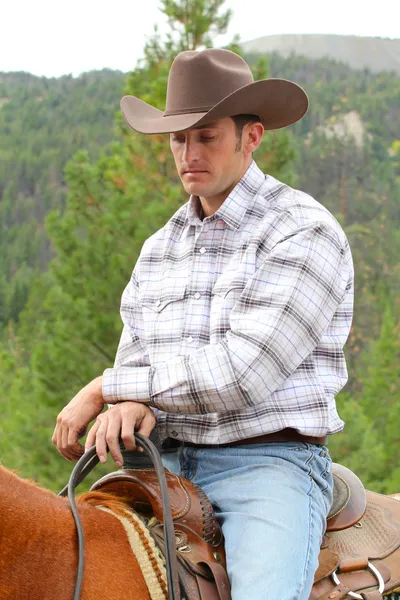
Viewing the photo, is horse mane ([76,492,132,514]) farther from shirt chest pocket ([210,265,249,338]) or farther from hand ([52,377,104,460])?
shirt chest pocket ([210,265,249,338])

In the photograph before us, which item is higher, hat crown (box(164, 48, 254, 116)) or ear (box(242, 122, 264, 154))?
hat crown (box(164, 48, 254, 116))

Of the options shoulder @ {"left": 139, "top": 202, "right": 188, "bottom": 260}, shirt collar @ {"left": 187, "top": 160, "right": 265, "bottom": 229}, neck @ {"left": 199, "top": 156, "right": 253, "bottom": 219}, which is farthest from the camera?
shoulder @ {"left": 139, "top": 202, "right": 188, "bottom": 260}

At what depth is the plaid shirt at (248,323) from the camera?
2.03 metres

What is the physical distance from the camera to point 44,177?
185 feet

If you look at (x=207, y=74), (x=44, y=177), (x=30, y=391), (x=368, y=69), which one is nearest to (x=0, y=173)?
(x=44, y=177)

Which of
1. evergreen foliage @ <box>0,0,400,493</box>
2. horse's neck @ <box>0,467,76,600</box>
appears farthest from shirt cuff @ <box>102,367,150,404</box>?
evergreen foliage @ <box>0,0,400,493</box>

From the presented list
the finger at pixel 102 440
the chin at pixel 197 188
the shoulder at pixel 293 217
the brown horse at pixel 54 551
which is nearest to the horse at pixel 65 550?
the brown horse at pixel 54 551

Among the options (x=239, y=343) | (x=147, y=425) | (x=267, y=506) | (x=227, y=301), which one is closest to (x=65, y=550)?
(x=147, y=425)

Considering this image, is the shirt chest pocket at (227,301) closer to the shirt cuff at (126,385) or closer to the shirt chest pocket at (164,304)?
the shirt chest pocket at (164,304)

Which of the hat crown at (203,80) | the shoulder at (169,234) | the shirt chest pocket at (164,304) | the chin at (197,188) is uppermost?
the hat crown at (203,80)

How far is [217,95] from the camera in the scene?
244cm

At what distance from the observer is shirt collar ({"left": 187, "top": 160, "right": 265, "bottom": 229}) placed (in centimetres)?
239

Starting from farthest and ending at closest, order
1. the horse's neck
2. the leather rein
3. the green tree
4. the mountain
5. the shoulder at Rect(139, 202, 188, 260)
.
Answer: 1. the mountain
2. the green tree
3. the shoulder at Rect(139, 202, 188, 260)
4. the leather rein
5. the horse's neck

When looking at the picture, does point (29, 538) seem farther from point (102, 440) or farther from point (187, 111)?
point (187, 111)
